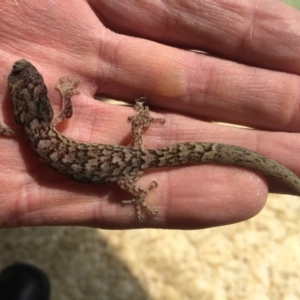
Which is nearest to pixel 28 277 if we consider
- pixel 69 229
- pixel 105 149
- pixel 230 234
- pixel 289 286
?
pixel 69 229

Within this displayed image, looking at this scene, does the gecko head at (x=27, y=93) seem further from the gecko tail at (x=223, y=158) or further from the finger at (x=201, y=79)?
the gecko tail at (x=223, y=158)

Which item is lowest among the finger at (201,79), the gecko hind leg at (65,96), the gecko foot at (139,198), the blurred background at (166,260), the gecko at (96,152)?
the blurred background at (166,260)

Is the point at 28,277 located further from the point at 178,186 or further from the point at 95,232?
the point at 178,186

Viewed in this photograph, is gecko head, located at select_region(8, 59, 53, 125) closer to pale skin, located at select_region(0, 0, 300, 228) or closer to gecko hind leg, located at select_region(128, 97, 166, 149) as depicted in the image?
pale skin, located at select_region(0, 0, 300, 228)

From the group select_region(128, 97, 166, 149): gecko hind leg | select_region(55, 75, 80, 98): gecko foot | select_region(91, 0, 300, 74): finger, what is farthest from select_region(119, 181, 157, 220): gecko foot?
select_region(91, 0, 300, 74): finger

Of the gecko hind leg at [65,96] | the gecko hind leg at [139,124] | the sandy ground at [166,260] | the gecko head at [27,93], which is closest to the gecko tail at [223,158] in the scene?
the gecko hind leg at [139,124]

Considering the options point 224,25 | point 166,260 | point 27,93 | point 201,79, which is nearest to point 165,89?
point 201,79

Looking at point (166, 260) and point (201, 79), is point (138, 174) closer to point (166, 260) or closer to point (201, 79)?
point (201, 79)
